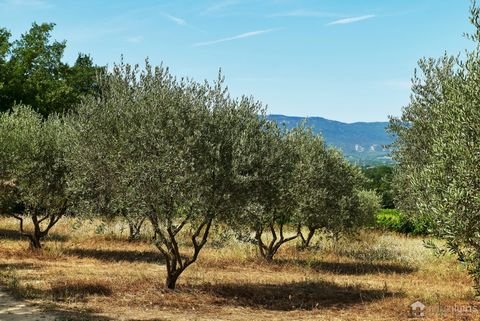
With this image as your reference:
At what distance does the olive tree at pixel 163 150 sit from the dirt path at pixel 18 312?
3.94 m

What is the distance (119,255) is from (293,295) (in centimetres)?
1327

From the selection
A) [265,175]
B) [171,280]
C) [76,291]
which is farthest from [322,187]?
[76,291]

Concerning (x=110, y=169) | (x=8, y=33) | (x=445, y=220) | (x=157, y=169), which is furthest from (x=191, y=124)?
(x=8, y=33)

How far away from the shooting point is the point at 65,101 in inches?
2251

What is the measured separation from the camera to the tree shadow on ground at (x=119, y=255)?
88.3 feet

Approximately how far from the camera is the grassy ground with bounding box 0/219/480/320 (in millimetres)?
15672

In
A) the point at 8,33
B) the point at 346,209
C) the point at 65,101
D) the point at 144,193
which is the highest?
the point at 8,33

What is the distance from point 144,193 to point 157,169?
91 cm

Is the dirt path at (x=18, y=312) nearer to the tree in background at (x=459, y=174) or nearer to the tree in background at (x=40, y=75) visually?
the tree in background at (x=459, y=174)

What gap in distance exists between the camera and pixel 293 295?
738 inches

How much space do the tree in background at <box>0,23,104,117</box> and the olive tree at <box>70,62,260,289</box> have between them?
34.3m

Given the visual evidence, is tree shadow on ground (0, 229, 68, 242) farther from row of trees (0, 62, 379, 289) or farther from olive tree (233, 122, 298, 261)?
olive tree (233, 122, 298, 261)

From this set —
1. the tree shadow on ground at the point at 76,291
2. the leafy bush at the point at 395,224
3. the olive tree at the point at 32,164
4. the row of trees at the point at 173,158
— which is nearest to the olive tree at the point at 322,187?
the row of trees at the point at 173,158

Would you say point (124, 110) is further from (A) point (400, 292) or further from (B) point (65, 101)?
(B) point (65, 101)
